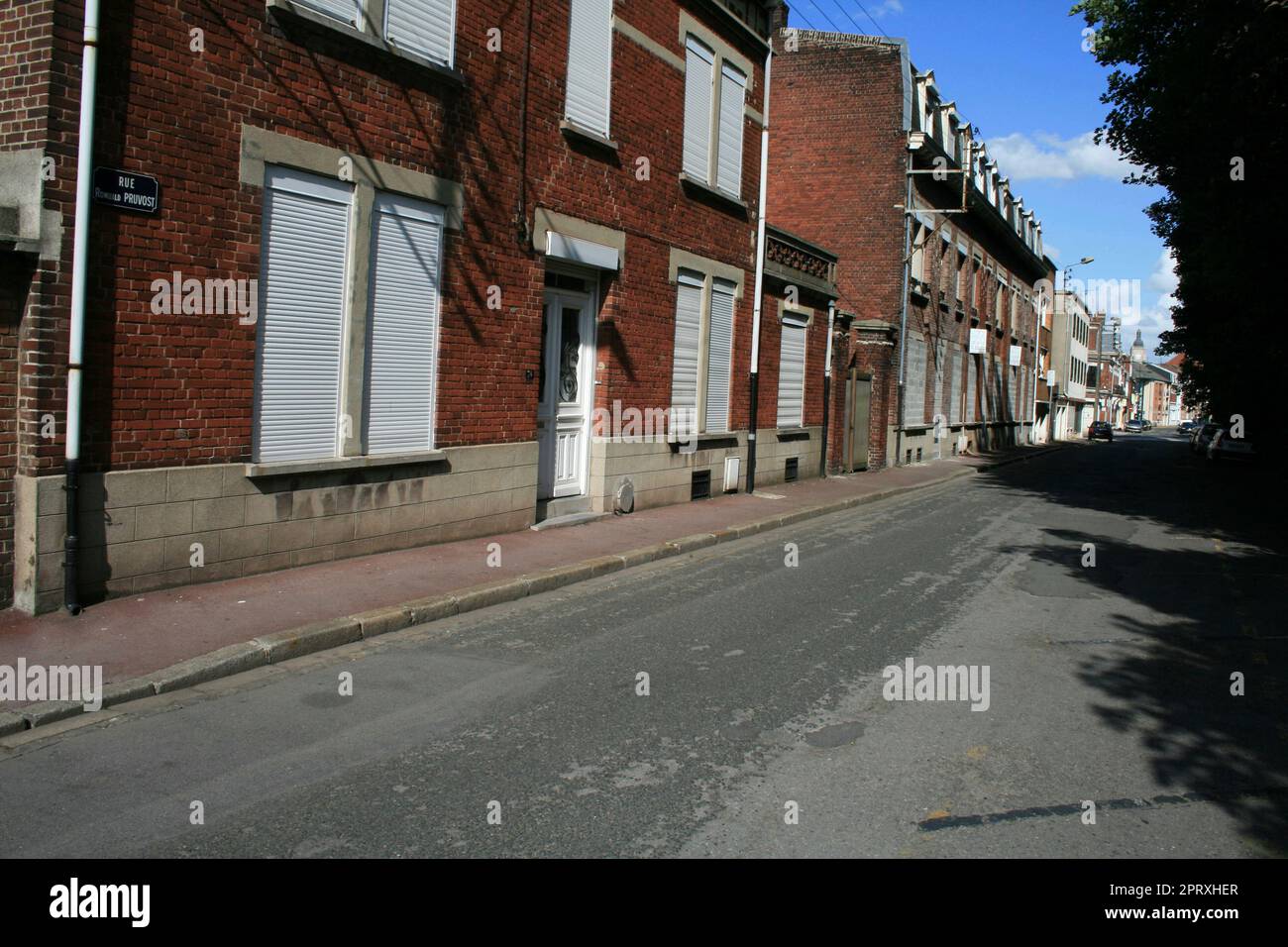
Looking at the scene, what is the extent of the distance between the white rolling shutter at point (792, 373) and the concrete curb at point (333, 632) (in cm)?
785

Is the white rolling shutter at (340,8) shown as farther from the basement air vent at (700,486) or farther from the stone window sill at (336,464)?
the basement air vent at (700,486)

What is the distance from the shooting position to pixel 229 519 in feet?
26.9

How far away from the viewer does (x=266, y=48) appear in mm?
8305

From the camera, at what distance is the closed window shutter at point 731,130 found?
16469 millimetres

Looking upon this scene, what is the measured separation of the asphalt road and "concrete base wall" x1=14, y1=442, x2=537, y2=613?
1790mm

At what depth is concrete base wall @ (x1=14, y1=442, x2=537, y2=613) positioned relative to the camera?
6.95m

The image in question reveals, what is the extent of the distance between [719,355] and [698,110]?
3902 mm

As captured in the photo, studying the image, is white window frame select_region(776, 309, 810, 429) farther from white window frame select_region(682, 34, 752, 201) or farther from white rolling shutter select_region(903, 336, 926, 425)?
white rolling shutter select_region(903, 336, 926, 425)

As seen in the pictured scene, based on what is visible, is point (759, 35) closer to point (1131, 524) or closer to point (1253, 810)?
point (1131, 524)

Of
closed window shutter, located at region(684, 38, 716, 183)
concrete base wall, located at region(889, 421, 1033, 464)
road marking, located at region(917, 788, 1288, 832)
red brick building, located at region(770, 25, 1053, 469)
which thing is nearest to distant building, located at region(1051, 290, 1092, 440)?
concrete base wall, located at region(889, 421, 1033, 464)

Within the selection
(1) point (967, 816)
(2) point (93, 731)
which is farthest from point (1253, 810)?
(2) point (93, 731)
